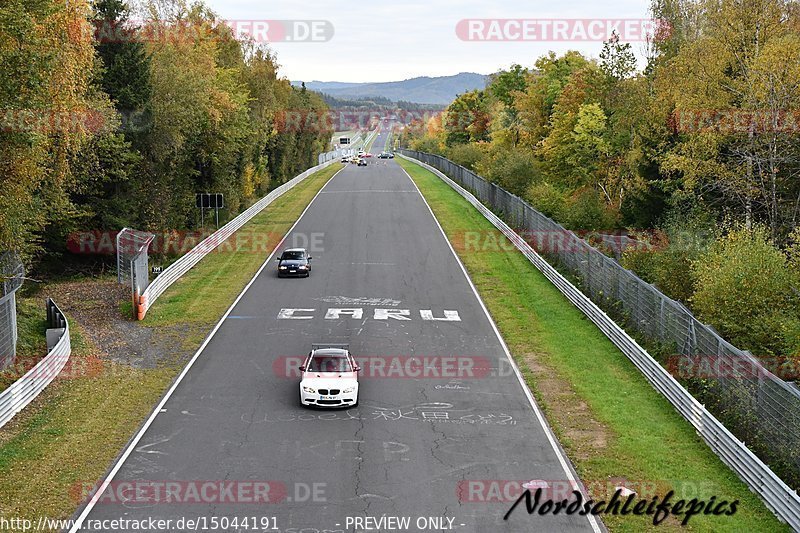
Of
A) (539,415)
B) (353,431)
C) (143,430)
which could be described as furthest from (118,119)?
(539,415)

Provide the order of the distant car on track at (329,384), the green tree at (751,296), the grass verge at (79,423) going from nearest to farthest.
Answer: the grass verge at (79,423)
the distant car on track at (329,384)
the green tree at (751,296)

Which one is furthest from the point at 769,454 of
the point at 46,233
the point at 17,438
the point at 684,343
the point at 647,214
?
the point at 46,233

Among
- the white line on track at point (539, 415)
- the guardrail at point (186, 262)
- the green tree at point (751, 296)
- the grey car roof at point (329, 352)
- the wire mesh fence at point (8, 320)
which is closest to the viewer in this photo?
the white line on track at point (539, 415)

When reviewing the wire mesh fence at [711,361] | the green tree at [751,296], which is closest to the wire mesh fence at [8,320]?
the wire mesh fence at [711,361]

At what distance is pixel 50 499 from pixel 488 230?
137 feet

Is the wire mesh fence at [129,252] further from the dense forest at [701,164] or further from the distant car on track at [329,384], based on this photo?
the dense forest at [701,164]

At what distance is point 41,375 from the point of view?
2420 centimetres

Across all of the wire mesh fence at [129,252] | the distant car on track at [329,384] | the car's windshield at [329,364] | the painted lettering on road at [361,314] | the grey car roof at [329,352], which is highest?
the wire mesh fence at [129,252]

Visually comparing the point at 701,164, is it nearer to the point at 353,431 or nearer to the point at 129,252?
the point at 353,431

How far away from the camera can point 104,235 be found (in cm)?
4581

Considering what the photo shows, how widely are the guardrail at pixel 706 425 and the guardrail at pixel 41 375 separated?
696 inches

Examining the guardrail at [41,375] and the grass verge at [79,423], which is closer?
the grass verge at [79,423]

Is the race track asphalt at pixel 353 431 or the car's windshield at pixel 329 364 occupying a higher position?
the car's windshield at pixel 329 364

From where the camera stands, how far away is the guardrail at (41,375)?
21609mm
